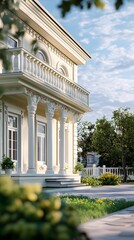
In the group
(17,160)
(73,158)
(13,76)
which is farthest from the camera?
(73,158)

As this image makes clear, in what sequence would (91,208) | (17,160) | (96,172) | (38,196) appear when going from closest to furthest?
(38,196) → (91,208) → (17,160) → (96,172)

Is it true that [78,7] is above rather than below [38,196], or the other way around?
above

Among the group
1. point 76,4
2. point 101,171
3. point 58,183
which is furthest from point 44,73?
point 76,4

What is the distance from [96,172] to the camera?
34938 millimetres

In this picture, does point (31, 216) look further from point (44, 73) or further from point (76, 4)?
point (44, 73)

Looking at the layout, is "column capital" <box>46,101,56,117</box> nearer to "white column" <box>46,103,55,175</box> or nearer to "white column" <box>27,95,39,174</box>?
"white column" <box>46,103,55,175</box>

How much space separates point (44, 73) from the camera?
70.1 feet

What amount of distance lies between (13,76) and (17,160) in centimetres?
509

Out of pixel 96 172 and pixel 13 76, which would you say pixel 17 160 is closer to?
pixel 13 76

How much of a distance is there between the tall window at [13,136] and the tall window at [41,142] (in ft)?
9.65

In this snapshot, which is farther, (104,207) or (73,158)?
(73,158)

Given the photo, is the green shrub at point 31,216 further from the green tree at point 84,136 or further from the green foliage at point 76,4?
the green tree at point 84,136

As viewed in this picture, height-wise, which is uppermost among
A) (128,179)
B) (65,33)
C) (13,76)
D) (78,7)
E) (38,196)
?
(65,33)

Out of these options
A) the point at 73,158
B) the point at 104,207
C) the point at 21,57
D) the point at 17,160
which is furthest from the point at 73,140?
the point at 104,207
